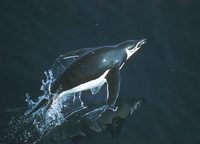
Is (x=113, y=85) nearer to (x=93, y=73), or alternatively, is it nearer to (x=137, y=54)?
(x=93, y=73)

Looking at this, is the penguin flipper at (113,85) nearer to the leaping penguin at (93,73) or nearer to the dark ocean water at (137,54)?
the leaping penguin at (93,73)

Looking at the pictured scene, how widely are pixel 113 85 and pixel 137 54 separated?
298cm

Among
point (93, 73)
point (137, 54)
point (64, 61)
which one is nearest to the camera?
point (93, 73)

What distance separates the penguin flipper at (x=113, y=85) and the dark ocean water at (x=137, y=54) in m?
1.33

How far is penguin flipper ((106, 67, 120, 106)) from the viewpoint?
7672 mm

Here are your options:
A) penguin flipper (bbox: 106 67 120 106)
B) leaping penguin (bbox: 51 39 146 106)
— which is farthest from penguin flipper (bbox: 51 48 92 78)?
penguin flipper (bbox: 106 67 120 106)

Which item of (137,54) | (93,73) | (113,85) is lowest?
(137,54)

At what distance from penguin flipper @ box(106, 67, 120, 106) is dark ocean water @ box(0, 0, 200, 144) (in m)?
1.33

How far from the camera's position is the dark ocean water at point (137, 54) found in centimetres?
923

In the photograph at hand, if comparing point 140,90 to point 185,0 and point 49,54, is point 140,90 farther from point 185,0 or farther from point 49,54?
point 185,0

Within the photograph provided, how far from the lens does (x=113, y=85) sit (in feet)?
25.4

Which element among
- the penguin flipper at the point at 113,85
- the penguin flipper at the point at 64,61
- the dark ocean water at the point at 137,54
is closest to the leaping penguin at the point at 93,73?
the penguin flipper at the point at 113,85

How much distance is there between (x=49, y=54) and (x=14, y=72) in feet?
3.30

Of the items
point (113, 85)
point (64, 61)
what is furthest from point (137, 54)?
point (113, 85)
